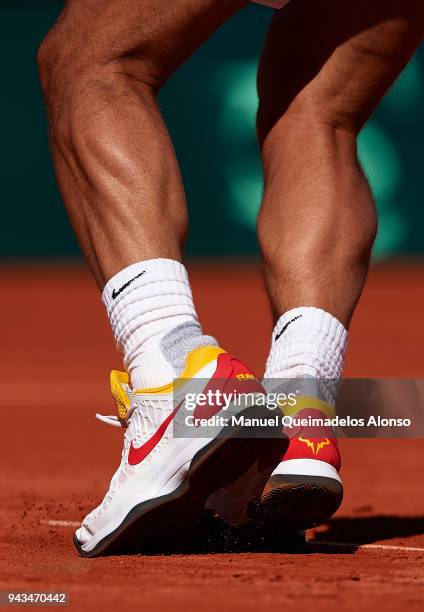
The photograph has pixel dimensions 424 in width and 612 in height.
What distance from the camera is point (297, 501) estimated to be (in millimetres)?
2150

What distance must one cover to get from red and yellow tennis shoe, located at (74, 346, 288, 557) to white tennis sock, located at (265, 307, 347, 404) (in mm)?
320

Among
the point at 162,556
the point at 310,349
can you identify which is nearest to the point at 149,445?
the point at 162,556

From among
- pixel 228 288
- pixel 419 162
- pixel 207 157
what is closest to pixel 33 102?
pixel 207 157

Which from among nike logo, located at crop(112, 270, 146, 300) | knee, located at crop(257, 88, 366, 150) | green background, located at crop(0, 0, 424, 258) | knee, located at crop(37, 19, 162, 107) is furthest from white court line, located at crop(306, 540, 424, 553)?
green background, located at crop(0, 0, 424, 258)

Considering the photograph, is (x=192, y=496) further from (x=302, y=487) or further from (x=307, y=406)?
(x=307, y=406)

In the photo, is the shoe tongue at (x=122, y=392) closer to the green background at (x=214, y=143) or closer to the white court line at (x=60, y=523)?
the white court line at (x=60, y=523)

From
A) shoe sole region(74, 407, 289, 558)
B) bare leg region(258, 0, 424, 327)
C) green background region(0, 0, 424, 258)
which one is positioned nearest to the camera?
shoe sole region(74, 407, 289, 558)

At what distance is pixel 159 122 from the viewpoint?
2.21m

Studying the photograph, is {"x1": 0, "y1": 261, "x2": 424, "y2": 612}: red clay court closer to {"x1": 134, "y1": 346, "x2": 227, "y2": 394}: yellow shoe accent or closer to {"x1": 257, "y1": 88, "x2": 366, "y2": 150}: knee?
{"x1": 134, "y1": 346, "x2": 227, "y2": 394}: yellow shoe accent

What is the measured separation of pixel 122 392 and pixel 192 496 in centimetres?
28

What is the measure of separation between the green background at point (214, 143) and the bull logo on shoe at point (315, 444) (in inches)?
346

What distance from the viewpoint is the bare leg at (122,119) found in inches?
83.5

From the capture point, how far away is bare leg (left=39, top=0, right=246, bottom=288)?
2.12 metres

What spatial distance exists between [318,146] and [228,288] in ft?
30.8
